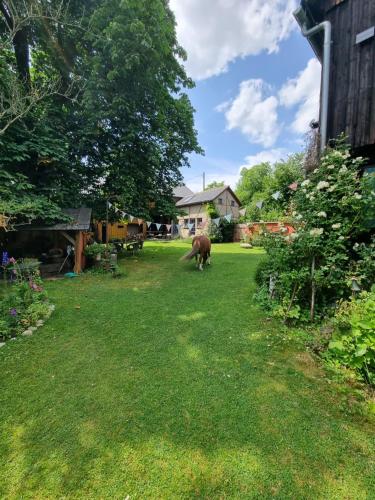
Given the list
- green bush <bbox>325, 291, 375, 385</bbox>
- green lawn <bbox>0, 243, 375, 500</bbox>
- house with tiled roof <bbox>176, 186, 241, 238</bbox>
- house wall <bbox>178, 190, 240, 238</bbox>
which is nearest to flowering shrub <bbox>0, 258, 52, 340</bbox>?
green lawn <bbox>0, 243, 375, 500</bbox>

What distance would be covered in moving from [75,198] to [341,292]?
886cm

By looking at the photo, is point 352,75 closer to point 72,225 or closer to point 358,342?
point 358,342

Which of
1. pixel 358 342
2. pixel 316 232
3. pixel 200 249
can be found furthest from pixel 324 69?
pixel 200 249

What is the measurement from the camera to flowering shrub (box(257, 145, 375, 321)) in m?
3.59

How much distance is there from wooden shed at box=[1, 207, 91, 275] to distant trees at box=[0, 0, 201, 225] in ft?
3.72

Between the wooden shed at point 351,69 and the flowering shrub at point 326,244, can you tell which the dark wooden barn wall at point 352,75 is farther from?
the flowering shrub at point 326,244

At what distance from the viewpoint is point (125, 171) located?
942 centimetres

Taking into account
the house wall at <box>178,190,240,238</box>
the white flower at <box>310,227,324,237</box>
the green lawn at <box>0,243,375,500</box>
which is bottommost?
the green lawn at <box>0,243,375,500</box>

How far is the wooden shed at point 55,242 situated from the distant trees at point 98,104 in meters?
1.13

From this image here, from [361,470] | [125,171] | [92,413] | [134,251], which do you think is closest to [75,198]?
[125,171]

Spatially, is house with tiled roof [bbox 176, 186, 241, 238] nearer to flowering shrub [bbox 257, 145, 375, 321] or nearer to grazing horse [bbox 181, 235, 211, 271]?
grazing horse [bbox 181, 235, 211, 271]

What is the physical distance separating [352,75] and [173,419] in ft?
19.9

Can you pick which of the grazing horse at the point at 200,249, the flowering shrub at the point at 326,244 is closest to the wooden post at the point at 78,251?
the grazing horse at the point at 200,249

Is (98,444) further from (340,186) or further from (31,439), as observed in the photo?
(340,186)
